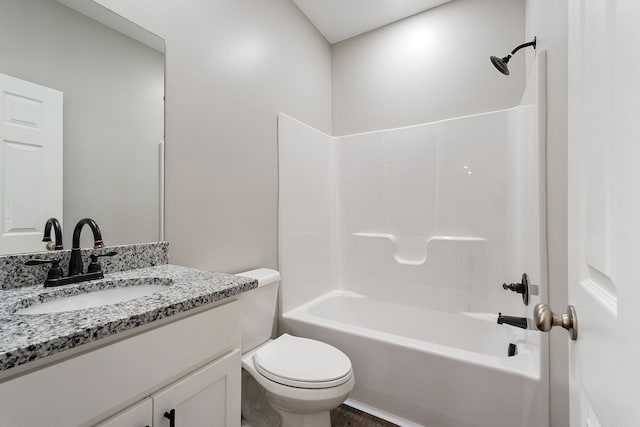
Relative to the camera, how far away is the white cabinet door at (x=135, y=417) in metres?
0.63

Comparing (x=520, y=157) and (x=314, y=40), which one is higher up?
(x=314, y=40)

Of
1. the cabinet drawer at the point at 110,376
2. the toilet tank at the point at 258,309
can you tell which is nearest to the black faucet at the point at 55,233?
the cabinet drawer at the point at 110,376

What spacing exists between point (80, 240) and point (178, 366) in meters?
0.65

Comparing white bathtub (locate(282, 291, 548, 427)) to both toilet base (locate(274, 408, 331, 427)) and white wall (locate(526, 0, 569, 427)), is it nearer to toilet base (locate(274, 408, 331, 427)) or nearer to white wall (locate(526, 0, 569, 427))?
white wall (locate(526, 0, 569, 427))

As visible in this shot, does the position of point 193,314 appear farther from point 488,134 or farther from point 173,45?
point 488,134

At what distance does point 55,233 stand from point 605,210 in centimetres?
146

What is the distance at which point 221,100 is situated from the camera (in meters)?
1.53

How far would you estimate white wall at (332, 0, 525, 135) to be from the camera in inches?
77.6

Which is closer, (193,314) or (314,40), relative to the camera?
(193,314)

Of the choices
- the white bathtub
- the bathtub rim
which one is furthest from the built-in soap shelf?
the bathtub rim

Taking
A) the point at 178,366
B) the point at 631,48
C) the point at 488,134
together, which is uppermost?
the point at 488,134

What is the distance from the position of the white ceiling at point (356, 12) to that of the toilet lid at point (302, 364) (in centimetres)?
244

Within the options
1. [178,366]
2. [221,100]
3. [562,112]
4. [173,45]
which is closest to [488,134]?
[562,112]

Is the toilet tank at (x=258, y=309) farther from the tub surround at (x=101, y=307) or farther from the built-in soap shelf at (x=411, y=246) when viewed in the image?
the built-in soap shelf at (x=411, y=246)
